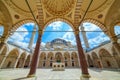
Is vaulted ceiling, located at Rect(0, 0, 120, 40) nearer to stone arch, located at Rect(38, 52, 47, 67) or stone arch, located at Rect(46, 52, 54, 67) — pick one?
stone arch, located at Rect(38, 52, 47, 67)

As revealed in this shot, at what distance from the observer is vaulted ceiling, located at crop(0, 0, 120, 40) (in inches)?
276

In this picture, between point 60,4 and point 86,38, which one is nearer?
point 60,4

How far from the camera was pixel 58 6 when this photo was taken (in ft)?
25.3

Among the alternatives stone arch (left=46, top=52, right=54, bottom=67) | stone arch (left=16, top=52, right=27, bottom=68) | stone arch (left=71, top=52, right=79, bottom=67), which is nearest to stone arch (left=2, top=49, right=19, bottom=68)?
stone arch (left=16, top=52, right=27, bottom=68)

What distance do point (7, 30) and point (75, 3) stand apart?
25.3 ft

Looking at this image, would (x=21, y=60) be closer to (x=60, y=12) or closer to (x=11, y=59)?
(x=11, y=59)

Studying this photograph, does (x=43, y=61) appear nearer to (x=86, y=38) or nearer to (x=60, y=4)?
(x=86, y=38)

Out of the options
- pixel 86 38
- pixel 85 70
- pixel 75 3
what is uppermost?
pixel 86 38

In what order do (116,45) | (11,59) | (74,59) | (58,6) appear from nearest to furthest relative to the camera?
(116,45) < (58,6) < (11,59) < (74,59)

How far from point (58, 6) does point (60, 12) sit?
70cm

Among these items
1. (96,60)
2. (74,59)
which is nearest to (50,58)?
(74,59)

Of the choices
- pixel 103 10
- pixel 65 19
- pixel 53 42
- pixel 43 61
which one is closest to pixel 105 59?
pixel 103 10

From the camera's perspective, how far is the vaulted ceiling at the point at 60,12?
7020 millimetres

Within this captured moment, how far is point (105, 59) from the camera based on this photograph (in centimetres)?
2008
